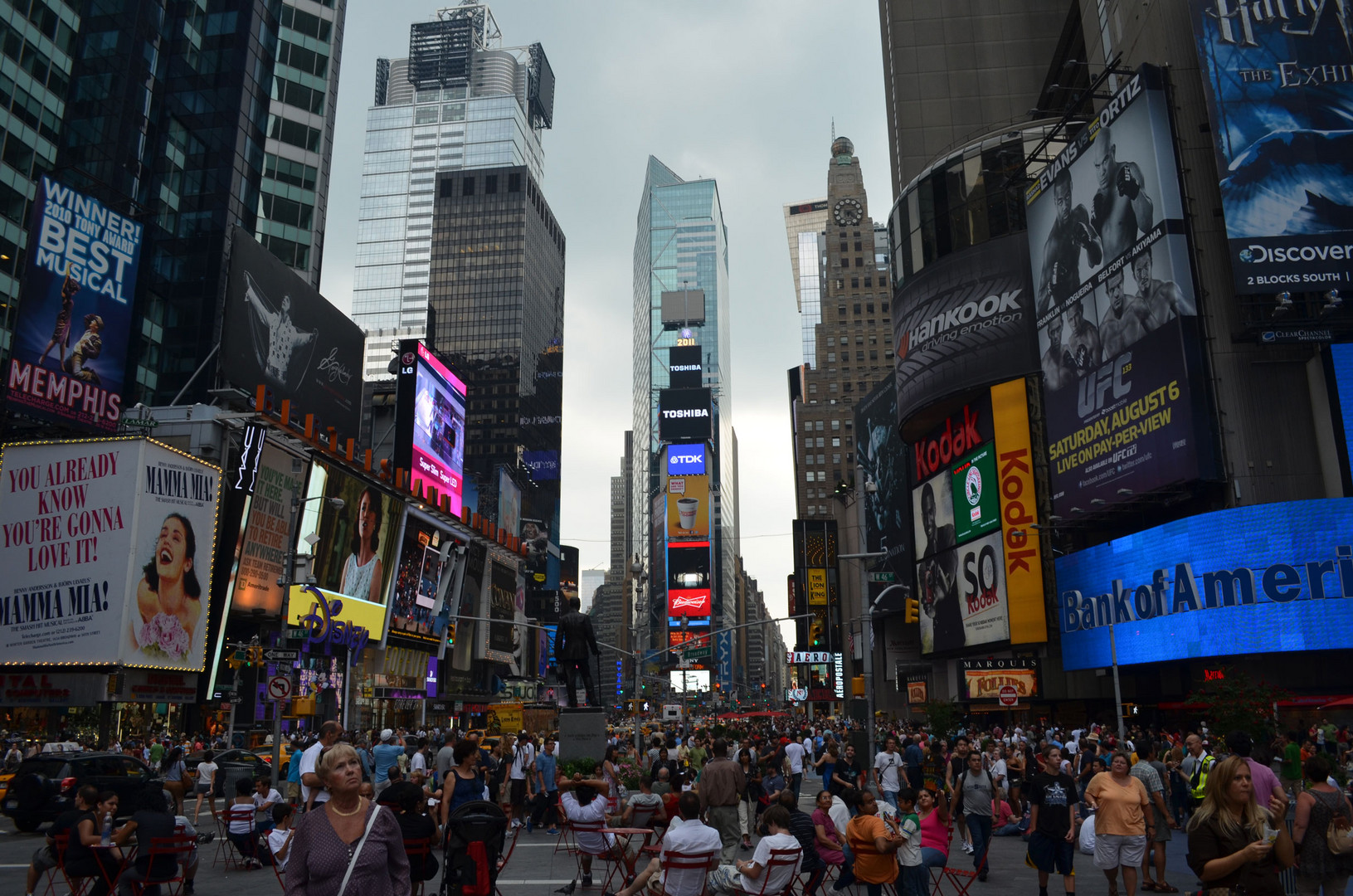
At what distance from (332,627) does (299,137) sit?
4496 cm

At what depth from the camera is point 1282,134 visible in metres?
44.7

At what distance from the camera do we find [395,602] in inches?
2516

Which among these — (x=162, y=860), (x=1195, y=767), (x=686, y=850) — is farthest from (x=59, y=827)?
(x=1195, y=767)

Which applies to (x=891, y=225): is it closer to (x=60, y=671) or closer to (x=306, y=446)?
(x=306, y=446)

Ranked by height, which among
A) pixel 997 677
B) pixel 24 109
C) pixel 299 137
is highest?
pixel 299 137

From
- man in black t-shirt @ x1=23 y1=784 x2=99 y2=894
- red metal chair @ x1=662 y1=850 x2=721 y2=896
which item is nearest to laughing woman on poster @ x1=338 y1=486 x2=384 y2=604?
man in black t-shirt @ x1=23 y1=784 x2=99 y2=894

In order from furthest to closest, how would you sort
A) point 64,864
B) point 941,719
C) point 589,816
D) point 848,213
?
point 848,213 → point 941,719 → point 589,816 → point 64,864

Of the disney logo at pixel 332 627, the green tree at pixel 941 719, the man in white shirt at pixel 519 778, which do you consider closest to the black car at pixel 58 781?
the man in white shirt at pixel 519 778

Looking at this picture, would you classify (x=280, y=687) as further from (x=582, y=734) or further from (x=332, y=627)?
(x=332, y=627)

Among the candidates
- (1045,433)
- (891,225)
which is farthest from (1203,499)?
(891,225)

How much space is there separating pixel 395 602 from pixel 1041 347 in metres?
41.1

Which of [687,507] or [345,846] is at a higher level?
[687,507]

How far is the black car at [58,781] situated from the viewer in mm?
20453

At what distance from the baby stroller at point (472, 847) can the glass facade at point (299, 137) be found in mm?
73031
